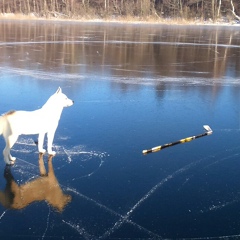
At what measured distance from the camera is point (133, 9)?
57.0 m

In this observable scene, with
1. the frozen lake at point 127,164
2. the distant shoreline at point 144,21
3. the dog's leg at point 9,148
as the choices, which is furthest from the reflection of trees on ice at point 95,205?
the distant shoreline at point 144,21

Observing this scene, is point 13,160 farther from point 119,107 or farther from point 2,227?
point 119,107

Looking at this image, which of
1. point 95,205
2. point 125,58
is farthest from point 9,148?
point 125,58

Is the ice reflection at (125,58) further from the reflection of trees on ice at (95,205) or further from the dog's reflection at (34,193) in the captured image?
the dog's reflection at (34,193)

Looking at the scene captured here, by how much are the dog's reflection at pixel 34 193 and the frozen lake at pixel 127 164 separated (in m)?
0.01

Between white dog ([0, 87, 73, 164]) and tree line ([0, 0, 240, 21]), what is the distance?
49.1m

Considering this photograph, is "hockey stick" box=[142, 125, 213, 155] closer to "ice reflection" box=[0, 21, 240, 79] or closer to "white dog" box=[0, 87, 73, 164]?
"white dog" box=[0, 87, 73, 164]

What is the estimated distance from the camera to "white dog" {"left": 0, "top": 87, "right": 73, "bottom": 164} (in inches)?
231

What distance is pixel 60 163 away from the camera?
20.8 ft

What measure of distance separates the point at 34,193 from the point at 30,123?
1215 mm

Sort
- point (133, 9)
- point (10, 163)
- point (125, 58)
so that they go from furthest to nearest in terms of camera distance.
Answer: point (133, 9)
point (125, 58)
point (10, 163)

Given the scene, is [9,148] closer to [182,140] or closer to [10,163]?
[10,163]

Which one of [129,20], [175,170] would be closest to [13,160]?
[175,170]

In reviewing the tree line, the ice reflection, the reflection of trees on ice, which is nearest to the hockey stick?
the reflection of trees on ice
